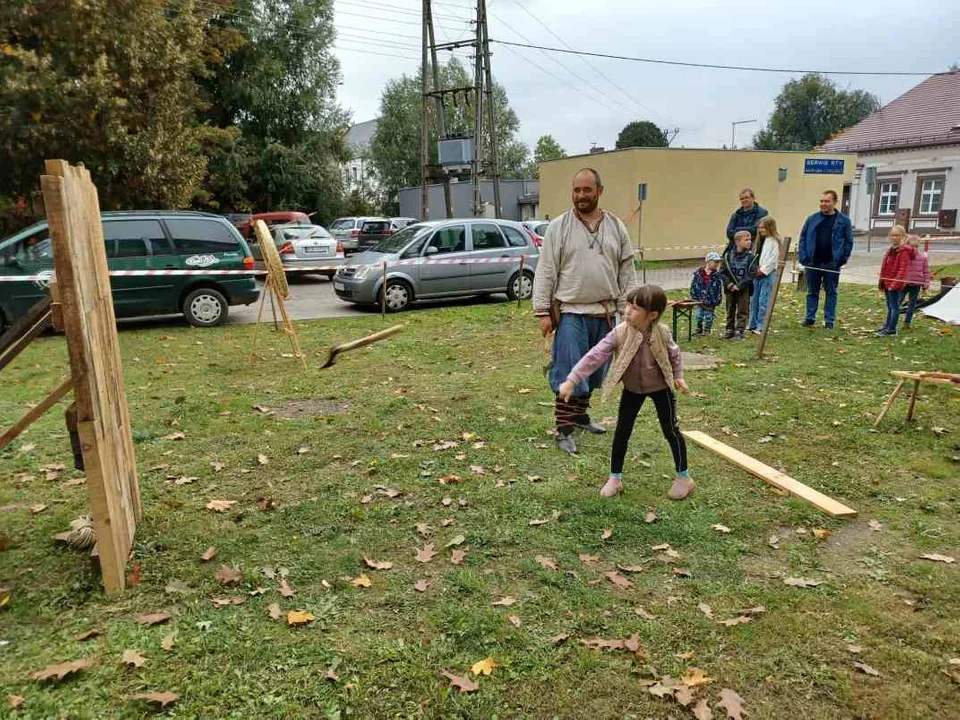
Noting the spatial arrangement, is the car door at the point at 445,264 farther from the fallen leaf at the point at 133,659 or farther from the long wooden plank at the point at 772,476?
the fallen leaf at the point at 133,659

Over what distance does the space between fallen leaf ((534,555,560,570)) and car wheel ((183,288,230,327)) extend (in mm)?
9591

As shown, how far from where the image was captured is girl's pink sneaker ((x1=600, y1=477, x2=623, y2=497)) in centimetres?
453

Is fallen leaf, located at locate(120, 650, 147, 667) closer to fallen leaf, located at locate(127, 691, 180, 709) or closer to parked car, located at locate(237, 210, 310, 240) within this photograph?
fallen leaf, located at locate(127, 691, 180, 709)

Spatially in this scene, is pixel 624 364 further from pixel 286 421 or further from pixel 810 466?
pixel 286 421

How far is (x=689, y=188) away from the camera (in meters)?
25.0

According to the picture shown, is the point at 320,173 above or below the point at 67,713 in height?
above

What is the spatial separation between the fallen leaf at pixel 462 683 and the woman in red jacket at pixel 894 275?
363 inches

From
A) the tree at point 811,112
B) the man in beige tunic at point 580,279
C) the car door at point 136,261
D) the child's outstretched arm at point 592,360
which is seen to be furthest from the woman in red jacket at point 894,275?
the tree at point 811,112

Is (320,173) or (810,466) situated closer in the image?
(810,466)

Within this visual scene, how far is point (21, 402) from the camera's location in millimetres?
7023

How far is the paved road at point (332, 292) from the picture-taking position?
13.6m

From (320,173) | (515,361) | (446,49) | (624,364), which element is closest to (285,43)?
(320,173)

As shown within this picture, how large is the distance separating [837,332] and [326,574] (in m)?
9.06

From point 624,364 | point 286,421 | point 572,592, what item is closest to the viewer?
point 572,592
